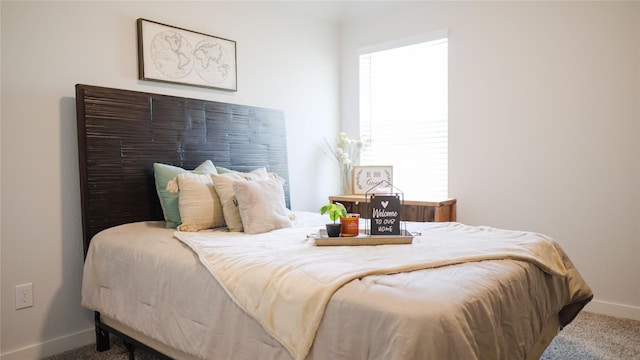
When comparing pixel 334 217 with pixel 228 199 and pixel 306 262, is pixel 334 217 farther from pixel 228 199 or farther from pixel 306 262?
pixel 228 199

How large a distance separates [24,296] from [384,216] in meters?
1.95

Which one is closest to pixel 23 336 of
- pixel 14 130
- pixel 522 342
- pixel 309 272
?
pixel 14 130

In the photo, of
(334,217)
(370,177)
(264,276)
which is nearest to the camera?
(264,276)

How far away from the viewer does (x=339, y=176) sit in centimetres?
446

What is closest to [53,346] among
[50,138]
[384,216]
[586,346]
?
[50,138]

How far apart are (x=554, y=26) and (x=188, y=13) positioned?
2577 millimetres

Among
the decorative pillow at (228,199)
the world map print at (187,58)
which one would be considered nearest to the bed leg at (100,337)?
the decorative pillow at (228,199)

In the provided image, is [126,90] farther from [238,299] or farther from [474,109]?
[474,109]

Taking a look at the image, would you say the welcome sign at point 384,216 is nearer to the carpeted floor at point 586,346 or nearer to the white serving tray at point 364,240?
the white serving tray at point 364,240

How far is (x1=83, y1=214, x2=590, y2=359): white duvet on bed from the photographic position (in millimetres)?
1217

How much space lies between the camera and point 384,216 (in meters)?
2.10

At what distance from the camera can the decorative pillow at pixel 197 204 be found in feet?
8.05

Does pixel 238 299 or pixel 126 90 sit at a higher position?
pixel 126 90

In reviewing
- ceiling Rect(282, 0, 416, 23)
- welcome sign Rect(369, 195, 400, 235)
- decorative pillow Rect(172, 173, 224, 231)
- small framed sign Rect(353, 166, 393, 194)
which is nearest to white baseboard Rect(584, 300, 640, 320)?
small framed sign Rect(353, 166, 393, 194)
